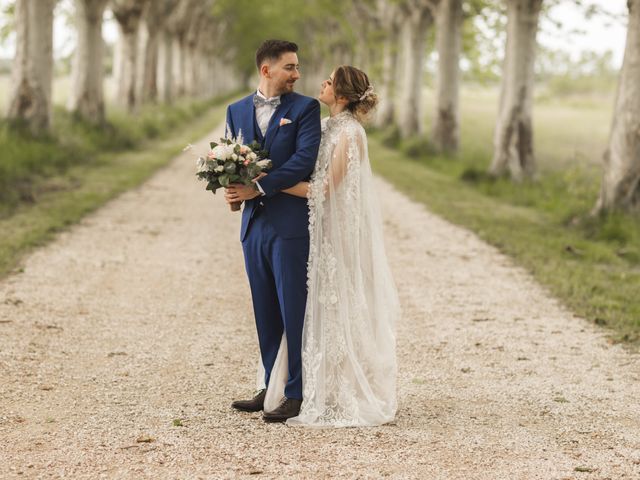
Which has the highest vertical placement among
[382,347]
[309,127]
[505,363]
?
[309,127]

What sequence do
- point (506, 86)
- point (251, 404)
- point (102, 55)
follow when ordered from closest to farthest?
point (251, 404), point (506, 86), point (102, 55)

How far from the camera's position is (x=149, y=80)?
110ft

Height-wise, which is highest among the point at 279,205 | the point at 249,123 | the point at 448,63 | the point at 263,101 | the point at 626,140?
the point at 448,63

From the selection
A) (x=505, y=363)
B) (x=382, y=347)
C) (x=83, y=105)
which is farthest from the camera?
(x=83, y=105)

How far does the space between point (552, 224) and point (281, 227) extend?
902cm

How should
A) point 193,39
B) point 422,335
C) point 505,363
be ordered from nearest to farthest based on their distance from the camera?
point 505,363 → point 422,335 → point 193,39

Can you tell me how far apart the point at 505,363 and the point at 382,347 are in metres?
1.63

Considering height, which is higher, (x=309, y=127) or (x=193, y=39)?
(x=193, y=39)

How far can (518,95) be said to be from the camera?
17.6 metres

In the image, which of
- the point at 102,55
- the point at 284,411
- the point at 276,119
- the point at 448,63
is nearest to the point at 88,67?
the point at 102,55

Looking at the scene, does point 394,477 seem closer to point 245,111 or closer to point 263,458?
point 263,458

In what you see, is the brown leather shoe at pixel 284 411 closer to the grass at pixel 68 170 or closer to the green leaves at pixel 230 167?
the green leaves at pixel 230 167

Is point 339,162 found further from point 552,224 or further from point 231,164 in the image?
point 552,224

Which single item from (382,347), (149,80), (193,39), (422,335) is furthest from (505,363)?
(193,39)
